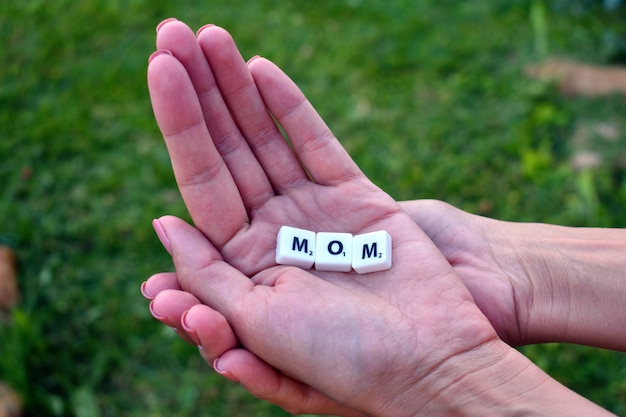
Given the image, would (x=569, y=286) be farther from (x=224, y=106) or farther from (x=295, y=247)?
(x=224, y=106)

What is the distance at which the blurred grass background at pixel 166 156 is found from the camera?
2959mm

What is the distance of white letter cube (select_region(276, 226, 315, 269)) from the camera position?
216cm

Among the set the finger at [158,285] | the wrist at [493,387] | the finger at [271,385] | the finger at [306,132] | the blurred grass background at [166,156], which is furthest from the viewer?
the blurred grass background at [166,156]

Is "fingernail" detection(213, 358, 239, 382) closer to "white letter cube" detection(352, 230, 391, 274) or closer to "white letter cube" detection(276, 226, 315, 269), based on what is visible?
"white letter cube" detection(276, 226, 315, 269)

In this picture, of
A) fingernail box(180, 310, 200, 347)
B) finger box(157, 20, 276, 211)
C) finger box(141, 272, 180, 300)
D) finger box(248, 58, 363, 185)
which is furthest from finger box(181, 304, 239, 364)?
finger box(248, 58, 363, 185)

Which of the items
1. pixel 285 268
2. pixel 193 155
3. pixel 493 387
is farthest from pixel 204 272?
pixel 493 387

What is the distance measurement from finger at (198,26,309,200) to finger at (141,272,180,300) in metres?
0.49

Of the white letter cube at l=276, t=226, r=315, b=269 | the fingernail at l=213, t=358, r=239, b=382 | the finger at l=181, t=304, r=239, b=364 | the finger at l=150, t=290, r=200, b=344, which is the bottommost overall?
the fingernail at l=213, t=358, r=239, b=382

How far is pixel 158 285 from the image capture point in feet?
6.93

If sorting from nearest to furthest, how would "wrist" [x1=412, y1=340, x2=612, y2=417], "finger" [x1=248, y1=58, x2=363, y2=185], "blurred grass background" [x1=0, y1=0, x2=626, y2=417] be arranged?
"wrist" [x1=412, y1=340, x2=612, y2=417]
"finger" [x1=248, y1=58, x2=363, y2=185]
"blurred grass background" [x1=0, y1=0, x2=626, y2=417]

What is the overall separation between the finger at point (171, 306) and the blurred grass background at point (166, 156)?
1045mm

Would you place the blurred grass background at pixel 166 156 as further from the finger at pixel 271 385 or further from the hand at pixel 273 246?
the hand at pixel 273 246

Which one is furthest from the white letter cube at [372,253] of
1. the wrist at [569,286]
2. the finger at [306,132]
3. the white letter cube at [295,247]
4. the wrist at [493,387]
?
the wrist at [569,286]

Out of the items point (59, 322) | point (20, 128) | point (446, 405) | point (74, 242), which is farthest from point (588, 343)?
point (20, 128)
